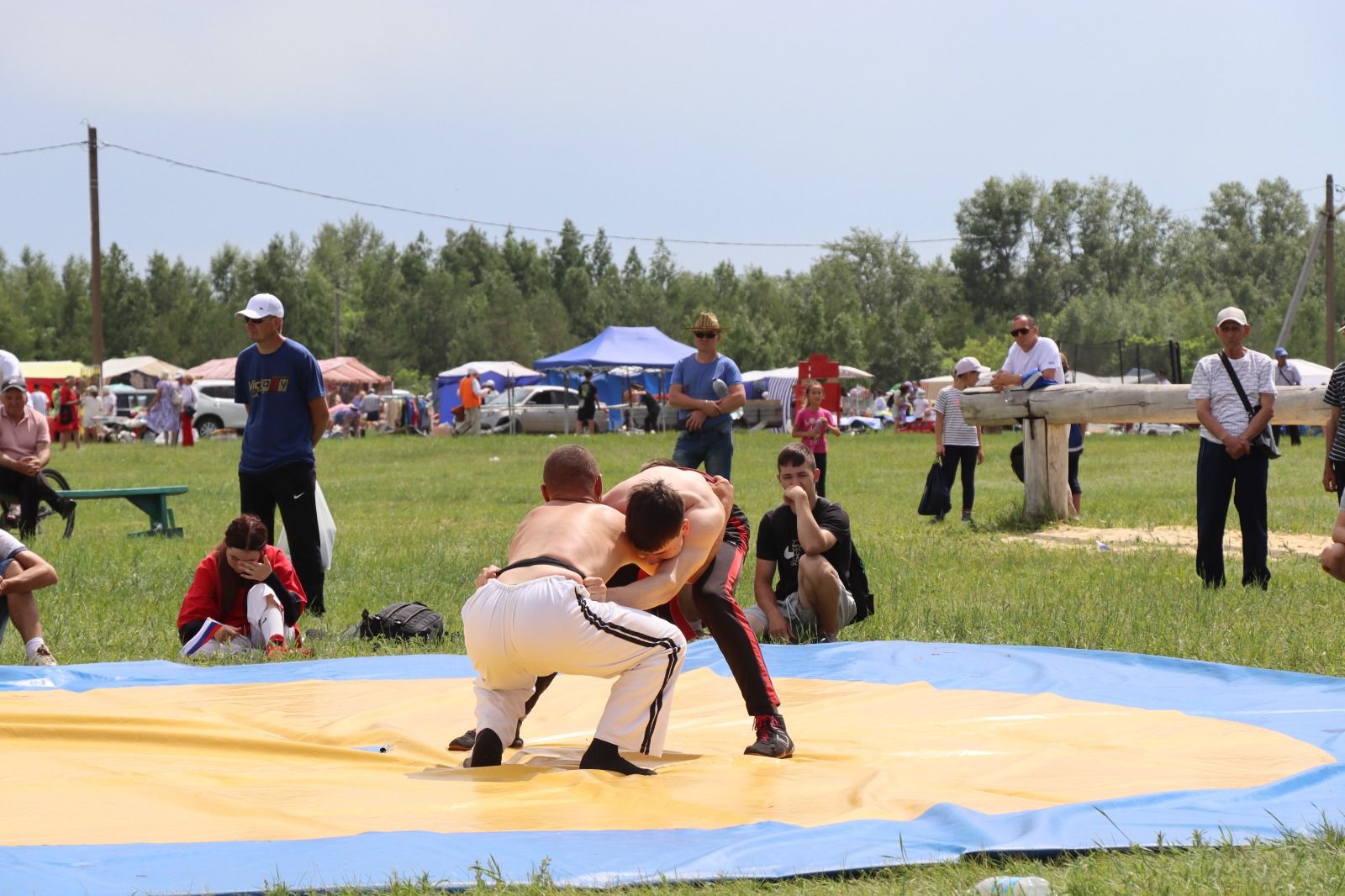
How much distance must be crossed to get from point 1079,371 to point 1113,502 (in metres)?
25.0

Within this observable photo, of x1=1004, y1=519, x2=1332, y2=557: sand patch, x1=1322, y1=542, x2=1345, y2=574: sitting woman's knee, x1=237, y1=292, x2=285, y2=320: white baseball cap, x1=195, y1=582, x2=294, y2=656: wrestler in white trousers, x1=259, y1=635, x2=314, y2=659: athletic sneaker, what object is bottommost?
x1=1004, y1=519, x2=1332, y2=557: sand patch

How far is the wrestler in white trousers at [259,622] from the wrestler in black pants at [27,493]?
6.39 metres

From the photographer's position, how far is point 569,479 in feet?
17.3

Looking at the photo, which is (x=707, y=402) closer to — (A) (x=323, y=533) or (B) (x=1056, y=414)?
(A) (x=323, y=533)

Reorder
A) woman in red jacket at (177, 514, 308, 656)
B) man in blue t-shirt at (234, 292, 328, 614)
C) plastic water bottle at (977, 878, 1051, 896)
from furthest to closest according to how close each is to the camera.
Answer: man in blue t-shirt at (234, 292, 328, 614)
woman in red jacket at (177, 514, 308, 656)
plastic water bottle at (977, 878, 1051, 896)

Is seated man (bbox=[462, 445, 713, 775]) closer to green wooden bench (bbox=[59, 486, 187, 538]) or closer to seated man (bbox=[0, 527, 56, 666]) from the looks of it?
seated man (bbox=[0, 527, 56, 666])

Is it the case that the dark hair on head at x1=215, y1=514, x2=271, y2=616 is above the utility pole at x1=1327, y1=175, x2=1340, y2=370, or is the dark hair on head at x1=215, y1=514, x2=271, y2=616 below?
below

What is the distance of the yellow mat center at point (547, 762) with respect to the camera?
4426 mm

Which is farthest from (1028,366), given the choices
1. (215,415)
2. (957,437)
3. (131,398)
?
(131,398)

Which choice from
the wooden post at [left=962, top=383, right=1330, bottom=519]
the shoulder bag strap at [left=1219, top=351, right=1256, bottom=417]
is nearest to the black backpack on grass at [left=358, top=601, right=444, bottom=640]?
the shoulder bag strap at [left=1219, top=351, right=1256, bottom=417]

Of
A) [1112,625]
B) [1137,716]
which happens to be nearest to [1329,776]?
[1137,716]

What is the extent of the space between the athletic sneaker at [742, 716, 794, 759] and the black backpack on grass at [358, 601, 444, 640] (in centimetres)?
343

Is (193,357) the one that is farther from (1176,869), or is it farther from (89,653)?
(1176,869)

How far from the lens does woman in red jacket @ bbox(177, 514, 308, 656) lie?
7691 mm
